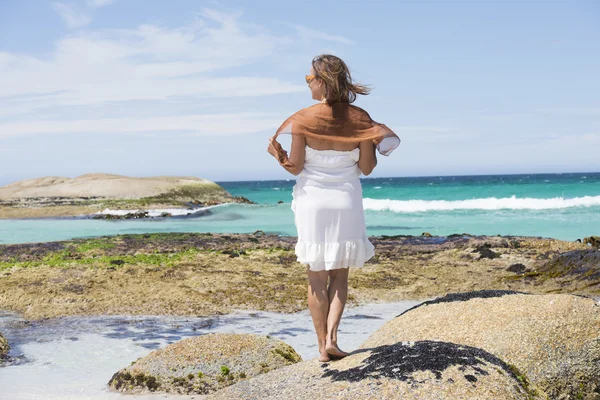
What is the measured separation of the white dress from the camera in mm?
5191

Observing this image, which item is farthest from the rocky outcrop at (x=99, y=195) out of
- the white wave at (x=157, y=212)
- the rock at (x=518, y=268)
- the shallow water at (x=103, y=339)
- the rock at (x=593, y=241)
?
the shallow water at (x=103, y=339)

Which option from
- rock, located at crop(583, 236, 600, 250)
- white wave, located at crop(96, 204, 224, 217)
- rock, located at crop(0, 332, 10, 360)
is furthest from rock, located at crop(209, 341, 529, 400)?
white wave, located at crop(96, 204, 224, 217)

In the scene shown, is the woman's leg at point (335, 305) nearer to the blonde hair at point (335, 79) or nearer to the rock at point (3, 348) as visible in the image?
the blonde hair at point (335, 79)

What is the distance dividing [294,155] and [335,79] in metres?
0.70

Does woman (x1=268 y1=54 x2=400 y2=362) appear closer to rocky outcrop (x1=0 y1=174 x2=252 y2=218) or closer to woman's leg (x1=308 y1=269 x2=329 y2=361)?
woman's leg (x1=308 y1=269 x2=329 y2=361)

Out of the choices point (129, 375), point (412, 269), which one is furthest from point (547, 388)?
point (412, 269)

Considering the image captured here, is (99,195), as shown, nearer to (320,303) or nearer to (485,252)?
(485,252)

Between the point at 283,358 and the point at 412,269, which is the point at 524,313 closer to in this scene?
the point at 283,358

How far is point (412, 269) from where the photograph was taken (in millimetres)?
15469

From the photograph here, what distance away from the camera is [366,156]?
534 centimetres

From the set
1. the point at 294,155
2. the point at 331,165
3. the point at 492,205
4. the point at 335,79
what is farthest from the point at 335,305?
the point at 492,205

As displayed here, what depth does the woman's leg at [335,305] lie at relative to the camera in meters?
5.35

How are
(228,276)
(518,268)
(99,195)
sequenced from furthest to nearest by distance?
(99,195)
(518,268)
(228,276)

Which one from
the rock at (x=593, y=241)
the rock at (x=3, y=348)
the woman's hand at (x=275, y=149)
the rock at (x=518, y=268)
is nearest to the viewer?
the woman's hand at (x=275, y=149)
